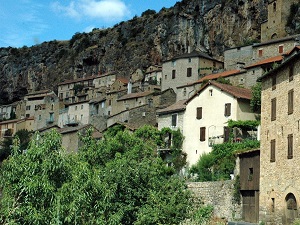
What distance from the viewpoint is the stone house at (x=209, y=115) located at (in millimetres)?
52438

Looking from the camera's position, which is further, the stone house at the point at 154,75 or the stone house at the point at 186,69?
the stone house at the point at 154,75

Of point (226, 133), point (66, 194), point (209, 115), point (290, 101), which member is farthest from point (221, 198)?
point (66, 194)

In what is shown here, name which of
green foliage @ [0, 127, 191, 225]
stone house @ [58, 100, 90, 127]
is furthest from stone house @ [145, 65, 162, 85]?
green foliage @ [0, 127, 191, 225]

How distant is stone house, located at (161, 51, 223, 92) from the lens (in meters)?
81.1

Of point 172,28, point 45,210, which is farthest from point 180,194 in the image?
point 172,28

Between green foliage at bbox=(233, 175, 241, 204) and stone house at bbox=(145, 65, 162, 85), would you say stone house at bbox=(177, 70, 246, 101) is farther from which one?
green foliage at bbox=(233, 175, 241, 204)

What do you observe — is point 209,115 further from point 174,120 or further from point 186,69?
point 186,69

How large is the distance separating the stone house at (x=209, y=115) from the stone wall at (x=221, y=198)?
12.1m

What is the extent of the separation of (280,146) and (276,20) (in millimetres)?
56045

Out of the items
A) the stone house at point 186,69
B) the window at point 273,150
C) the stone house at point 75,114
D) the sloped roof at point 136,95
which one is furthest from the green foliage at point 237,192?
the stone house at point 75,114

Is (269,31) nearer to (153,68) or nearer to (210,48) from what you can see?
(210,48)

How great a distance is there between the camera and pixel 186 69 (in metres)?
81.6

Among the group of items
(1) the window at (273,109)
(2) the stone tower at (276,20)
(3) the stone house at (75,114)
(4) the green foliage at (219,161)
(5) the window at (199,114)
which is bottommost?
(4) the green foliage at (219,161)

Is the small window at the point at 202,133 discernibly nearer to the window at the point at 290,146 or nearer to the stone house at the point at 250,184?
the stone house at the point at 250,184
